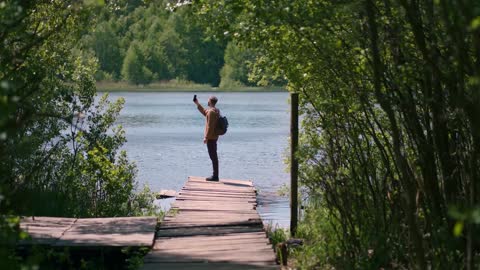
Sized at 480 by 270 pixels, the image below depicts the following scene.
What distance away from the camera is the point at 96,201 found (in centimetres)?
1508

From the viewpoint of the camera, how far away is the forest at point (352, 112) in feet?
19.4

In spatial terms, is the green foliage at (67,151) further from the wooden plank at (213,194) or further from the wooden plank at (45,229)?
the wooden plank at (45,229)

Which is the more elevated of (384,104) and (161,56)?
(161,56)

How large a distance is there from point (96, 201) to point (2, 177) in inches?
161

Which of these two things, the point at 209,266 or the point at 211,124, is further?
the point at 211,124

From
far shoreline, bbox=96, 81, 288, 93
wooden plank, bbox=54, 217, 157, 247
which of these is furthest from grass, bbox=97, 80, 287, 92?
wooden plank, bbox=54, 217, 157, 247

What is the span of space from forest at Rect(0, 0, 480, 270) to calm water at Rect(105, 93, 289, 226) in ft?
13.5

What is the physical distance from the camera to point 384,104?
621 cm

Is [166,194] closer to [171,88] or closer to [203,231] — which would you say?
[203,231]

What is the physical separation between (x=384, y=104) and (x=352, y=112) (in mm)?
3486

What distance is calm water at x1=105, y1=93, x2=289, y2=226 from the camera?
22.5m

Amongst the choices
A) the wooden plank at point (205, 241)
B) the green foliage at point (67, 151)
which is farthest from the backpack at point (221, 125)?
the wooden plank at point (205, 241)

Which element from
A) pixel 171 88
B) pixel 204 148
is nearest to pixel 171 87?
pixel 171 88

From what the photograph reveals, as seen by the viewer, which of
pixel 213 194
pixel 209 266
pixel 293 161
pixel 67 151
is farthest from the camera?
pixel 67 151
